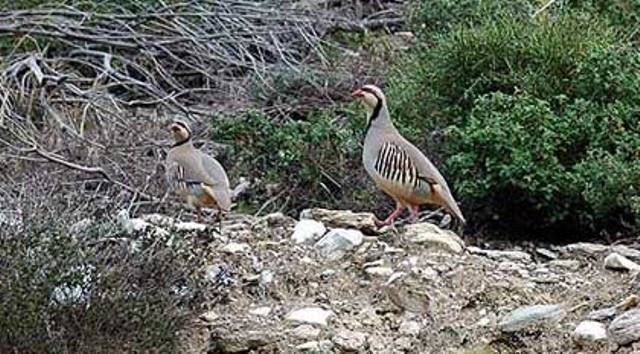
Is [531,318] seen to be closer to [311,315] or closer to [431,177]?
[311,315]

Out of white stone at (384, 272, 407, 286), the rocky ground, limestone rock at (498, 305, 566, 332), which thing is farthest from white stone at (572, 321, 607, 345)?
white stone at (384, 272, 407, 286)

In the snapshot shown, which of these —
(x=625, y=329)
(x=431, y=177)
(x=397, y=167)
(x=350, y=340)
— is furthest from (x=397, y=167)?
(x=625, y=329)

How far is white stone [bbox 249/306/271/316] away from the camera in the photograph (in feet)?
19.4

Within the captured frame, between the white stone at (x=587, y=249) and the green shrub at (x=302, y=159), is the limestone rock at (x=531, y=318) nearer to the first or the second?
the white stone at (x=587, y=249)

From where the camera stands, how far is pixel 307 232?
659 centimetres

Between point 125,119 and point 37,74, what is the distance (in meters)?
0.88

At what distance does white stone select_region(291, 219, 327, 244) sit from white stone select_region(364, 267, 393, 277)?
0.46 m

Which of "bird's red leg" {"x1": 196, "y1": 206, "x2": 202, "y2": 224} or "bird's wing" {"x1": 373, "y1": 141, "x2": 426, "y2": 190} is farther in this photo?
"bird's red leg" {"x1": 196, "y1": 206, "x2": 202, "y2": 224}

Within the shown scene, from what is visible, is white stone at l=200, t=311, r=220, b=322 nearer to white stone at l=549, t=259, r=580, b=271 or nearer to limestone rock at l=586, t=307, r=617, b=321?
limestone rock at l=586, t=307, r=617, b=321

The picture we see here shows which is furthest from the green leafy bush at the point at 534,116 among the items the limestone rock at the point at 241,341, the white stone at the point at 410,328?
the limestone rock at the point at 241,341

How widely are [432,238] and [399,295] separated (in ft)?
1.89

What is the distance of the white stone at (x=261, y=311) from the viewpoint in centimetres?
591

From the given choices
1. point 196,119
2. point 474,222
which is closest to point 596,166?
point 474,222

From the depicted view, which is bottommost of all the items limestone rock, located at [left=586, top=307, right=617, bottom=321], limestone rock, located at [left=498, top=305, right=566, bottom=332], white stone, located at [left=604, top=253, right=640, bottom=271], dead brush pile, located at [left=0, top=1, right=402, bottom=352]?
dead brush pile, located at [left=0, top=1, right=402, bottom=352]
